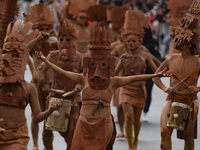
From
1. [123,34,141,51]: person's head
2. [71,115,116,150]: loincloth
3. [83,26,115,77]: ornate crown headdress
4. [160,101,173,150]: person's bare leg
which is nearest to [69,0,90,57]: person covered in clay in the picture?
[123,34,141,51]: person's head

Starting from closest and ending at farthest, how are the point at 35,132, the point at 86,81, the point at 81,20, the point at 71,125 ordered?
the point at 86,81 < the point at 71,125 < the point at 35,132 < the point at 81,20

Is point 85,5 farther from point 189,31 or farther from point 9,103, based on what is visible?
point 9,103

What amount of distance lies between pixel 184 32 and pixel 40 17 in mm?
2936

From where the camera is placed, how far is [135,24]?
11.3 m

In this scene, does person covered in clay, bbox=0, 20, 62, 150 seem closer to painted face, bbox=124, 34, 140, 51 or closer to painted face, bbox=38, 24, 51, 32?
painted face, bbox=38, 24, 51, 32

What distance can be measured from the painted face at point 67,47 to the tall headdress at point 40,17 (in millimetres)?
1356

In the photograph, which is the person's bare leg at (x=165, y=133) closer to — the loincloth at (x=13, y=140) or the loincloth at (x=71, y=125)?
the loincloth at (x=71, y=125)

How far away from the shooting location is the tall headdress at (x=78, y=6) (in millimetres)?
16797

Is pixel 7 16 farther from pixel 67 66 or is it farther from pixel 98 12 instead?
pixel 98 12

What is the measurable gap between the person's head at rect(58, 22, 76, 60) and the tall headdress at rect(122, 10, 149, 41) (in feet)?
5.10

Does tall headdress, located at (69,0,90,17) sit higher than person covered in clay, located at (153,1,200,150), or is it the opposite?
tall headdress, located at (69,0,90,17)

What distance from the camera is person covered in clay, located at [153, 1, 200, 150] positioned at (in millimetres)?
9414

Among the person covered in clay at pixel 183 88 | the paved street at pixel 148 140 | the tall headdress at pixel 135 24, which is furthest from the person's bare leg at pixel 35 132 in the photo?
the person covered in clay at pixel 183 88

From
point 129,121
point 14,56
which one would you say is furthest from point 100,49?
point 129,121
